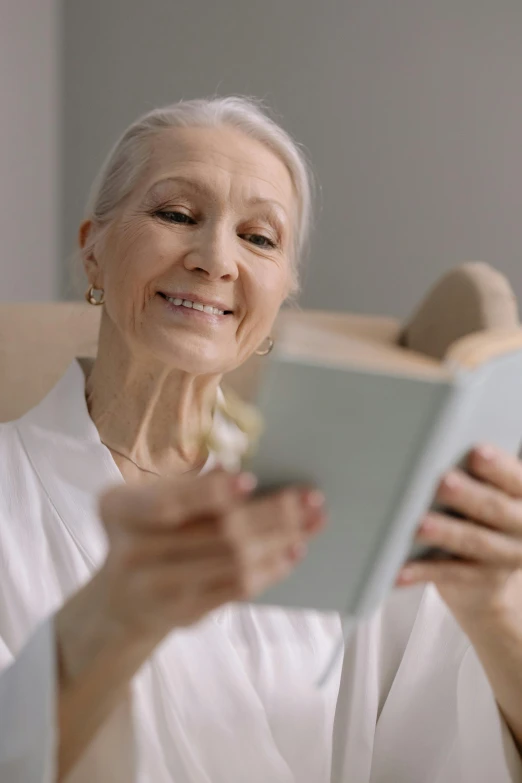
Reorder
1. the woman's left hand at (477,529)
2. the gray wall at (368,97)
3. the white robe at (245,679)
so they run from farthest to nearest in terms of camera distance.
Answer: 1. the gray wall at (368,97)
2. the white robe at (245,679)
3. the woman's left hand at (477,529)

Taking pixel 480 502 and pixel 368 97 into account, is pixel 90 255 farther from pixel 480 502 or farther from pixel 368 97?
pixel 368 97

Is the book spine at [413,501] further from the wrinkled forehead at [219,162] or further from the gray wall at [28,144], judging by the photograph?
the gray wall at [28,144]

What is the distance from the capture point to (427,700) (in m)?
0.95

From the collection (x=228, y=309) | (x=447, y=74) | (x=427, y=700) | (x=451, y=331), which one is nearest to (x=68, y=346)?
(x=228, y=309)

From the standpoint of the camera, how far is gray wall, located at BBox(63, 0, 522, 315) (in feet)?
5.89

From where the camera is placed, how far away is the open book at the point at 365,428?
516 millimetres

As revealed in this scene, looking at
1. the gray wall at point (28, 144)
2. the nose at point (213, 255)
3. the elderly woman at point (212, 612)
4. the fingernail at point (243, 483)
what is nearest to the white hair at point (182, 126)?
the elderly woman at point (212, 612)

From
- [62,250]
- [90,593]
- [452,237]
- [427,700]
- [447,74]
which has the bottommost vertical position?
[62,250]

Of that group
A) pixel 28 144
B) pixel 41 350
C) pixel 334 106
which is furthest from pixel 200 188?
pixel 28 144

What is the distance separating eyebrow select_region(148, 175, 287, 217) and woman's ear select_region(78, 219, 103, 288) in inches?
5.1

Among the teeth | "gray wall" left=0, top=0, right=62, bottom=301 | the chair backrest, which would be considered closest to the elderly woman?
the teeth

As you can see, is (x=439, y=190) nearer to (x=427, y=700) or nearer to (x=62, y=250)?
(x=62, y=250)

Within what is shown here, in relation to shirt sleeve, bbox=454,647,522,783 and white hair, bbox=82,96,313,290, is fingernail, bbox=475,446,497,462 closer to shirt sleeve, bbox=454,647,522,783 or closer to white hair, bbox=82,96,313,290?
shirt sleeve, bbox=454,647,522,783

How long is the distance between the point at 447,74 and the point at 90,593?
1517 millimetres
